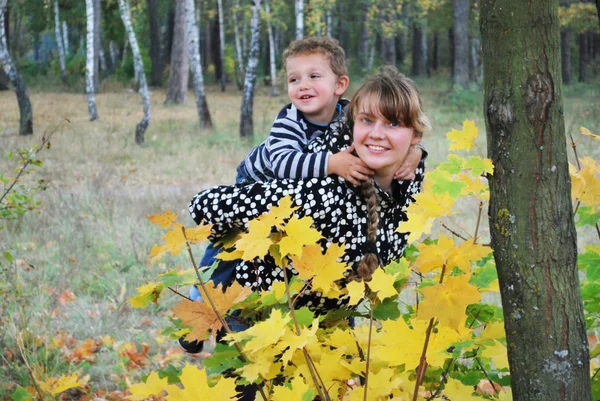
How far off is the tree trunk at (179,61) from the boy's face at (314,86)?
20.6 metres

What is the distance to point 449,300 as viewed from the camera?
1283mm

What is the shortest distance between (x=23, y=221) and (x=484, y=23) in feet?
19.2

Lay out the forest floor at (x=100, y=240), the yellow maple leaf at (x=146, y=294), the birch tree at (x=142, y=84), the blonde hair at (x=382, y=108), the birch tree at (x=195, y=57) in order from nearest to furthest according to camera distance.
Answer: the yellow maple leaf at (x=146, y=294) < the blonde hair at (x=382, y=108) < the forest floor at (x=100, y=240) < the birch tree at (x=142, y=84) < the birch tree at (x=195, y=57)

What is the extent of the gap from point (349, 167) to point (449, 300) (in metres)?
0.65

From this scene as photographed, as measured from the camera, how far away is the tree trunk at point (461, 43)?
69.3 ft

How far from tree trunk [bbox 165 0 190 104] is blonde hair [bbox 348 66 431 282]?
21142 millimetres

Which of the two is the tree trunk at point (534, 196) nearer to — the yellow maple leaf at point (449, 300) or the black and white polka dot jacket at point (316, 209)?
the yellow maple leaf at point (449, 300)

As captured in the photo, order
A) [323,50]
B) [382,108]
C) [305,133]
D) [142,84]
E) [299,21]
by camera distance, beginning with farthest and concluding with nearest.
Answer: [299,21] < [142,84] < [323,50] < [305,133] < [382,108]

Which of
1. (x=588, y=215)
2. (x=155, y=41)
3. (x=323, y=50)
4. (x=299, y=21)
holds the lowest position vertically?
(x=588, y=215)

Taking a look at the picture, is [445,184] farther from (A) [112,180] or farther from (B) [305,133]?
(A) [112,180]

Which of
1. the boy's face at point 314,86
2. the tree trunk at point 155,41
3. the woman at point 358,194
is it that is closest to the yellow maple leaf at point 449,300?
the woman at point 358,194

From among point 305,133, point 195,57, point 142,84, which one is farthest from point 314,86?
point 195,57

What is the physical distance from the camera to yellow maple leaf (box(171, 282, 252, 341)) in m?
1.44

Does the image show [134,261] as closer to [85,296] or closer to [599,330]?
[85,296]
